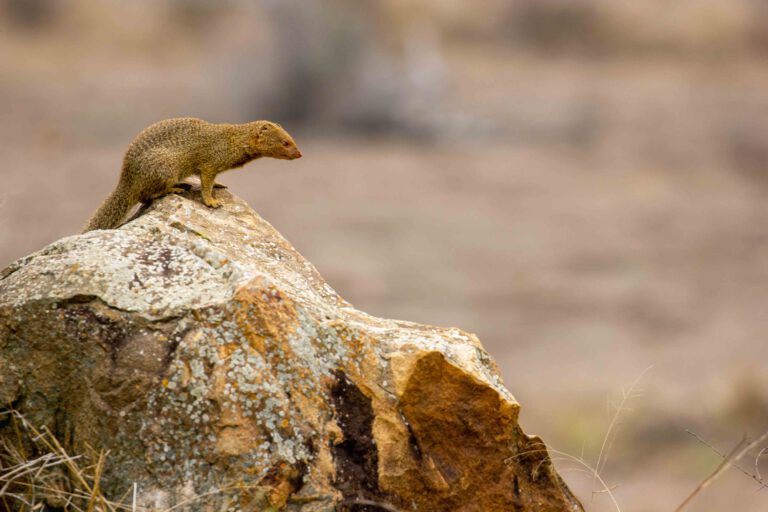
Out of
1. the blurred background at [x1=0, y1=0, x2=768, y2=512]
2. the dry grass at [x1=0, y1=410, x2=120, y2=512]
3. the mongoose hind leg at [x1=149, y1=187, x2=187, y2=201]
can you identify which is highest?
the mongoose hind leg at [x1=149, y1=187, x2=187, y2=201]

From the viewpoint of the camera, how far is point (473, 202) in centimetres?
1817

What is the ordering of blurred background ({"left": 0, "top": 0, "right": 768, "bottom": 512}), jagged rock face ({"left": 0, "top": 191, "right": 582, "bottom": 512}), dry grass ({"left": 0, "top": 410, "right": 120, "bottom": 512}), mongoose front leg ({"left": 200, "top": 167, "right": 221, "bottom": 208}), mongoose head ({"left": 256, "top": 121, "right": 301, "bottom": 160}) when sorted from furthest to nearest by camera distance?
blurred background ({"left": 0, "top": 0, "right": 768, "bottom": 512}) < mongoose head ({"left": 256, "top": 121, "right": 301, "bottom": 160}) < mongoose front leg ({"left": 200, "top": 167, "right": 221, "bottom": 208}) < jagged rock face ({"left": 0, "top": 191, "right": 582, "bottom": 512}) < dry grass ({"left": 0, "top": 410, "right": 120, "bottom": 512})

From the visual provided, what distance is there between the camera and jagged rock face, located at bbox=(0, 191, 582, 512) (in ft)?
10.9

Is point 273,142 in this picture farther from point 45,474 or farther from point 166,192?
point 45,474

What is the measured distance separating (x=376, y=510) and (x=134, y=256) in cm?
113

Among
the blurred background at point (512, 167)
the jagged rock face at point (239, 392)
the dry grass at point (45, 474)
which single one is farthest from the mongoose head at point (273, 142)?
the blurred background at point (512, 167)

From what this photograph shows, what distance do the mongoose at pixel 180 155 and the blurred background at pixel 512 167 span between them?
4.23 meters

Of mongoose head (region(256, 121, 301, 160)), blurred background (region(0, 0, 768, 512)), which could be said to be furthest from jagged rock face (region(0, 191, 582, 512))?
blurred background (region(0, 0, 768, 512))

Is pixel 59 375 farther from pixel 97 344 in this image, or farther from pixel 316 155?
pixel 316 155

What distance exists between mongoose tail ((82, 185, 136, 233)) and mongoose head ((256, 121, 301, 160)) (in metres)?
0.74

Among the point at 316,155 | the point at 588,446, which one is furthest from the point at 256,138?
the point at 316,155

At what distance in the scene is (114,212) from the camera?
4805 millimetres

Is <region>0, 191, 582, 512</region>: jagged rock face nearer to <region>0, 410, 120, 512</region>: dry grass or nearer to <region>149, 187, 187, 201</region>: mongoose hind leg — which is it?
<region>0, 410, 120, 512</region>: dry grass

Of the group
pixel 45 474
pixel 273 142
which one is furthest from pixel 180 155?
pixel 45 474
